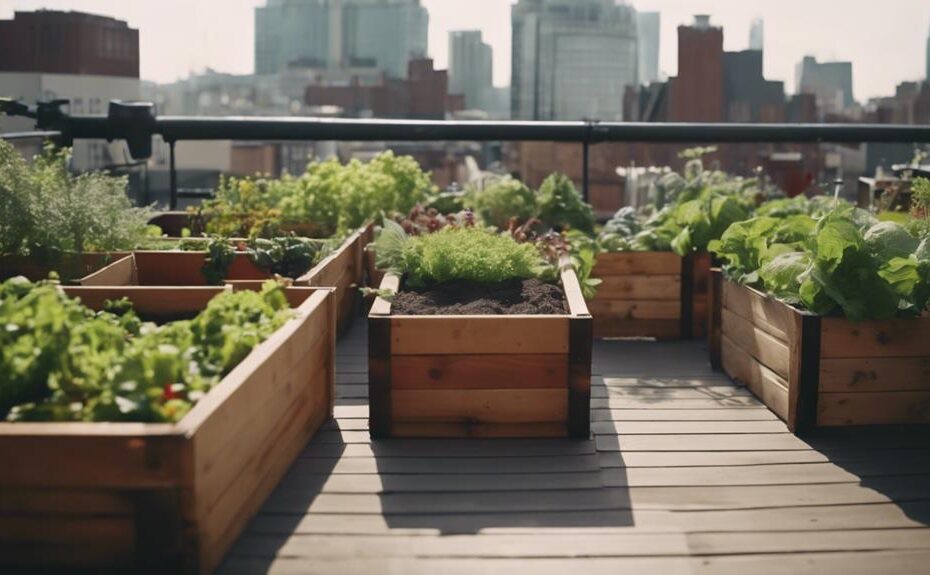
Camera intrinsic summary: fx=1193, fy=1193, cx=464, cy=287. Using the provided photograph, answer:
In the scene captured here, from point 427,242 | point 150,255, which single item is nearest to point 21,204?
point 150,255

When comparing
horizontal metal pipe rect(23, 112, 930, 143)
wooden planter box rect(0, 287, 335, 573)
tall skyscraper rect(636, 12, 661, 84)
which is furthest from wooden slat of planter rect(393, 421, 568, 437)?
tall skyscraper rect(636, 12, 661, 84)

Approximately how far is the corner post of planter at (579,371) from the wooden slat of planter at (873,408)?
85 cm

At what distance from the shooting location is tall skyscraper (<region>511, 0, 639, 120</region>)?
74.8 m

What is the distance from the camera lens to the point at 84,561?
9.14 feet

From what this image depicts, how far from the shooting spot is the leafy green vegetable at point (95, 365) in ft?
9.49

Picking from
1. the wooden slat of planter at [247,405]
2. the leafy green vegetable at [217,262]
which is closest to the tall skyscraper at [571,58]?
the leafy green vegetable at [217,262]

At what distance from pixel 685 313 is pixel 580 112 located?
2746 inches

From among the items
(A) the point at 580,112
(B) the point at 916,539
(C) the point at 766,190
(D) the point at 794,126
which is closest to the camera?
(B) the point at 916,539

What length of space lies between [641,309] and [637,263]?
0.77ft

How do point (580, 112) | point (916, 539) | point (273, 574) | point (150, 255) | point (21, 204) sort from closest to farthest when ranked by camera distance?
point (273, 574) < point (916, 539) < point (21, 204) < point (150, 255) < point (580, 112)

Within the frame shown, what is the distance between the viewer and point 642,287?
19.6 ft

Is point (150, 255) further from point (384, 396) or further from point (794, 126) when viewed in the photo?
point (794, 126)

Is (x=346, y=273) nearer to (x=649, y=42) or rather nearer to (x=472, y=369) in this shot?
(x=472, y=369)

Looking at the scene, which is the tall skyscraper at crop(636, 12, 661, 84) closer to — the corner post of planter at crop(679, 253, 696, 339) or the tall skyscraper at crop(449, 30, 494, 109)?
the tall skyscraper at crop(449, 30, 494, 109)
